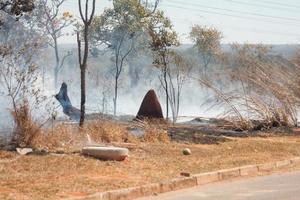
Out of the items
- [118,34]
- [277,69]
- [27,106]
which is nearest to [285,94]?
[277,69]

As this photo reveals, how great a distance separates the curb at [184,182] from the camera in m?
9.34

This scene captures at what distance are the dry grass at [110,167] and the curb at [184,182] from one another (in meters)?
0.29

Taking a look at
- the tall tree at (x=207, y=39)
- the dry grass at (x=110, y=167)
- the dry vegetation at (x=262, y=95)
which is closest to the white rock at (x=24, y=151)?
the dry grass at (x=110, y=167)

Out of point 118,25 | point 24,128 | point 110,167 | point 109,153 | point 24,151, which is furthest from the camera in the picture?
point 118,25

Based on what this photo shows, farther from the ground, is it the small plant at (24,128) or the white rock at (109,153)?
the small plant at (24,128)

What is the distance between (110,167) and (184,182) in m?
1.78

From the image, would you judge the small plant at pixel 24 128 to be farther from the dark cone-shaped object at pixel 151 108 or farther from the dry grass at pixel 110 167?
the dark cone-shaped object at pixel 151 108

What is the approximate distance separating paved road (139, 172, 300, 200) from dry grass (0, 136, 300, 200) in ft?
2.49

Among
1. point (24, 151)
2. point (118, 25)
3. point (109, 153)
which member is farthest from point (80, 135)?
point (118, 25)

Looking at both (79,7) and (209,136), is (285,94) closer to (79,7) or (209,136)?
(209,136)

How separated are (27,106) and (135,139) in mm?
4139

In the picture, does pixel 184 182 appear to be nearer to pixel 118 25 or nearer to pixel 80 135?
pixel 80 135

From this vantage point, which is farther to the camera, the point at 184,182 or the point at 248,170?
the point at 248,170

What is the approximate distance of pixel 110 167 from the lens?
11977mm
